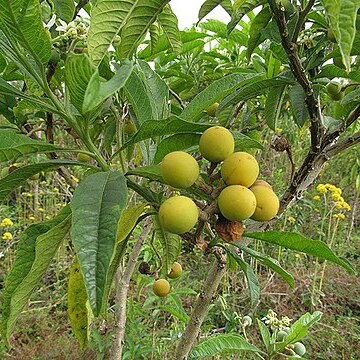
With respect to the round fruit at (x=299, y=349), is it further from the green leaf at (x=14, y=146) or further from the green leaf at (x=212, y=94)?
the green leaf at (x=14, y=146)

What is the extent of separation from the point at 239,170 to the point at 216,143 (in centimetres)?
5

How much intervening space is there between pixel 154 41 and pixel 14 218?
3.29 meters

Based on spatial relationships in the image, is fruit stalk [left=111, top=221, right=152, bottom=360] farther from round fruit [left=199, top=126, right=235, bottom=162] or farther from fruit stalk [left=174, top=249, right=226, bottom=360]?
round fruit [left=199, top=126, right=235, bottom=162]

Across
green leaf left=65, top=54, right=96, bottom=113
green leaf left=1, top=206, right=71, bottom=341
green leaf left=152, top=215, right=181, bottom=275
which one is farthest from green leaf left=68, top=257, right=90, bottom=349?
green leaf left=65, top=54, right=96, bottom=113

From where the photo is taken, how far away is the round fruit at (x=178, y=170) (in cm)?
→ 67

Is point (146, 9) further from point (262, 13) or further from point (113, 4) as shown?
point (262, 13)

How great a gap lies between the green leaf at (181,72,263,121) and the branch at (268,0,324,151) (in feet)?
0.24

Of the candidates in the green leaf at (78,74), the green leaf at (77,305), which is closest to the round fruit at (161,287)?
the green leaf at (77,305)

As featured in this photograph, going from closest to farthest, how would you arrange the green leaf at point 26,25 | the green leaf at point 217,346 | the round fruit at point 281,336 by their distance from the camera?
the green leaf at point 26,25 < the green leaf at point 217,346 < the round fruit at point 281,336

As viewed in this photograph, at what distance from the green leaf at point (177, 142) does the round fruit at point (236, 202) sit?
0.12 metres

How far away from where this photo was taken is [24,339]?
127 inches

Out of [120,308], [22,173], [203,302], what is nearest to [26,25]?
[22,173]

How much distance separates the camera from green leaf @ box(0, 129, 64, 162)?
669 mm

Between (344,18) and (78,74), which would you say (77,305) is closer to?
(78,74)
